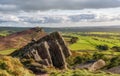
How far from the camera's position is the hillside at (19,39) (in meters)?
161

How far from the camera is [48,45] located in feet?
216

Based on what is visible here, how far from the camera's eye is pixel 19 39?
174 meters

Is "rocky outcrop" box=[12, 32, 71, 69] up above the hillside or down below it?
above

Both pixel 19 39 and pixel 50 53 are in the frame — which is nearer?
pixel 50 53

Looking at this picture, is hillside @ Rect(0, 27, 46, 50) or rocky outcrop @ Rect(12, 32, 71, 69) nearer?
rocky outcrop @ Rect(12, 32, 71, 69)

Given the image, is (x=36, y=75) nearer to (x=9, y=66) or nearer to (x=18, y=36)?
(x=9, y=66)

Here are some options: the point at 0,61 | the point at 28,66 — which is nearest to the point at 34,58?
the point at 28,66

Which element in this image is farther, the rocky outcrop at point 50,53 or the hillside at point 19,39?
the hillside at point 19,39

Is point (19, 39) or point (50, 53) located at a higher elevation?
point (50, 53)

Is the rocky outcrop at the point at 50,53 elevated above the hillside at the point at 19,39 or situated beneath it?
elevated above

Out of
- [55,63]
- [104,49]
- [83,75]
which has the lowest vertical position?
[104,49]

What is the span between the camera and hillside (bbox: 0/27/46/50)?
160825mm

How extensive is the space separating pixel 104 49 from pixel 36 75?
117495 millimetres

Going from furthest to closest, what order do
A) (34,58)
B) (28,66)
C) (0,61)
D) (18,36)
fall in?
1. (18,36)
2. (34,58)
3. (28,66)
4. (0,61)
